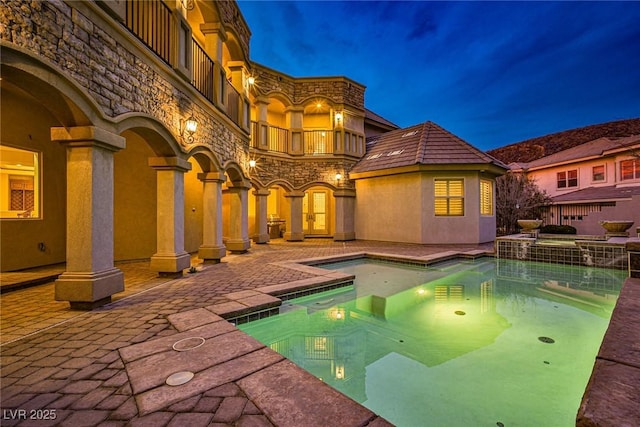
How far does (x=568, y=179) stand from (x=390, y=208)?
17.3 meters

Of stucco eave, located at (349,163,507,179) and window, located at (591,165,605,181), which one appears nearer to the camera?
stucco eave, located at (349,163,507,179)

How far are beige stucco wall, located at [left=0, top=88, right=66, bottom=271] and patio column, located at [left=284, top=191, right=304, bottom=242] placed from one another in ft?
28.4

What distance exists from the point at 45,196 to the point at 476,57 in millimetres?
144185

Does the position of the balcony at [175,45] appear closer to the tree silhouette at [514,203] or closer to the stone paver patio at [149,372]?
the stone paver patio at [149,372]

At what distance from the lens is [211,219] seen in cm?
782

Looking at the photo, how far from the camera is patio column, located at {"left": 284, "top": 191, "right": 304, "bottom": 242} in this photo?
1406 centimetres

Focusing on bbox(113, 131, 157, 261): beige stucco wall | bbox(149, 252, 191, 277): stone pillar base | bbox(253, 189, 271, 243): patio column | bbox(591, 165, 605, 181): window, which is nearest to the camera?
bbox(149, 252, 191, 277): stone pillar base

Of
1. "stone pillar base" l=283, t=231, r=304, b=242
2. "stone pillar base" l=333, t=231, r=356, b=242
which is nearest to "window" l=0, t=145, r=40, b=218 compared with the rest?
"stone pillar base" l=283, t=231, r=304, b=242

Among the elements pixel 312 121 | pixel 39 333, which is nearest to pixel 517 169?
pixel 312 121

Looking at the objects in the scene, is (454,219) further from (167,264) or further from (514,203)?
(167,264)

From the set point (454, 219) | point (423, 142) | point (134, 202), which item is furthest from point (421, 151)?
point (134, 202)

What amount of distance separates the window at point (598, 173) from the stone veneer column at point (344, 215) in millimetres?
17623

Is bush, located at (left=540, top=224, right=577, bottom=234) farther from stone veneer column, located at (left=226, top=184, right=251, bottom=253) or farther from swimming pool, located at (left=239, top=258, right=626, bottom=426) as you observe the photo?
stone veneer column, located at (left=226, top=184, right=251, bottom=253)

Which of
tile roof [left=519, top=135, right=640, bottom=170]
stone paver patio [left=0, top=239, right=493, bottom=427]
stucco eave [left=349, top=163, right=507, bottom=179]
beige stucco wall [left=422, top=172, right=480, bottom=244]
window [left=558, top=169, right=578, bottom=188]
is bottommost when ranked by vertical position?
stone paver patio [left=0, top=239, right=493, bottom=427]
